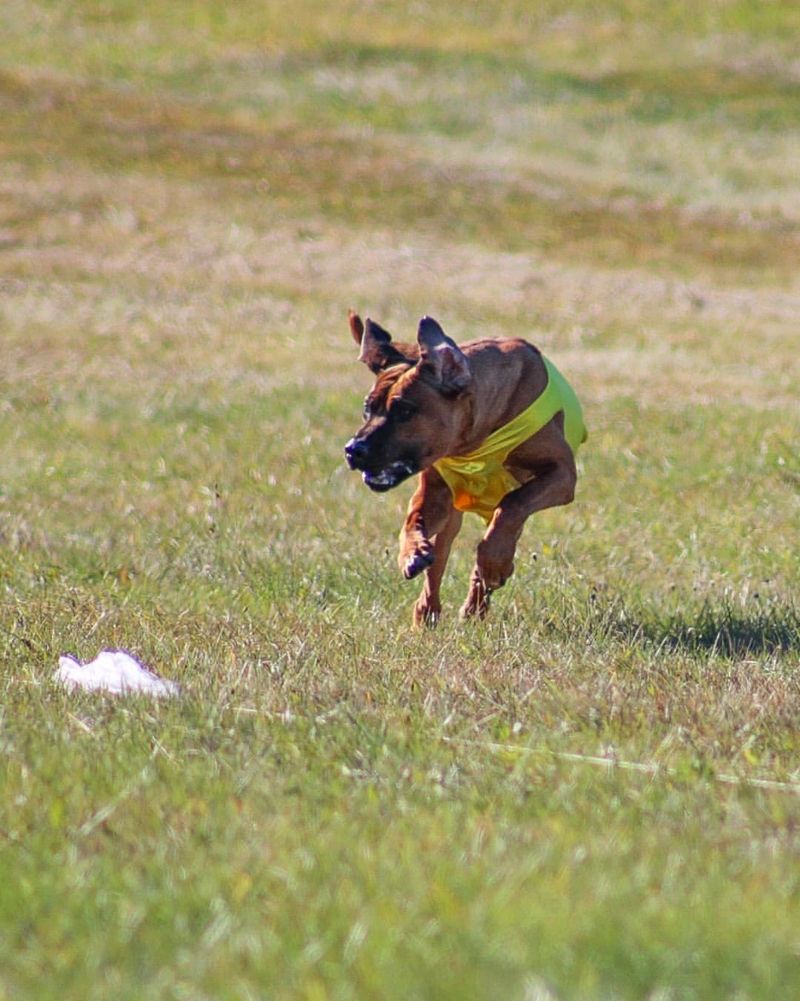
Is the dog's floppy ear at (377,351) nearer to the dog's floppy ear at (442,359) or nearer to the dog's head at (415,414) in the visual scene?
the dog's head at (415,414)

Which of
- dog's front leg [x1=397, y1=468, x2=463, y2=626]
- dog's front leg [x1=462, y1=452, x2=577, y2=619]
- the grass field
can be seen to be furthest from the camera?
dog's front leg [x1=397, y1=468, x2=463, y2=626]

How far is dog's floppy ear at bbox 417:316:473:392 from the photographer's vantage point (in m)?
6.40

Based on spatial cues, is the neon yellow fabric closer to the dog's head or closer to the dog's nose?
the dog's head

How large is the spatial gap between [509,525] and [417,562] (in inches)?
16.6

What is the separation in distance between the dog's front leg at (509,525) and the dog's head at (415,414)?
457 mm

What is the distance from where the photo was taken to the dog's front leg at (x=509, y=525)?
22.4 ft

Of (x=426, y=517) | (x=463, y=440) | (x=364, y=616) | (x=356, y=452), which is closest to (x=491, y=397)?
(x=463, y=440)

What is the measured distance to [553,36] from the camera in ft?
120

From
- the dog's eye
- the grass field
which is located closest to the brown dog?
the dog's eye

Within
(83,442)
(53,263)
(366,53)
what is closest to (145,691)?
(83,442)

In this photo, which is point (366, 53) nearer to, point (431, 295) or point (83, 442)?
point (431, 295)

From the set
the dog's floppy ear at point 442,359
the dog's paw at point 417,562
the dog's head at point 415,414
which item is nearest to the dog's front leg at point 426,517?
the dog's paw at point 417,562

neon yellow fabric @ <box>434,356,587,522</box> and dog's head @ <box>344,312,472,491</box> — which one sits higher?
dog's head @ <box>344,312,472,491</box>

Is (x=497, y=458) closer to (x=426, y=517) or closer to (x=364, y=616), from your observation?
(x=426, y=517)
